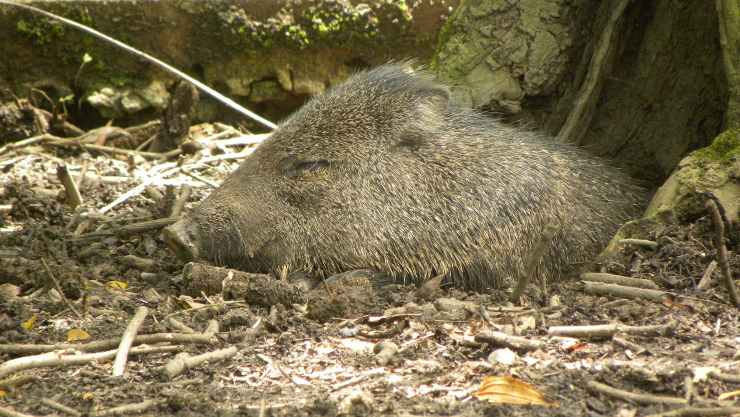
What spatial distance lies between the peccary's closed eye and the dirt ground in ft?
2.52

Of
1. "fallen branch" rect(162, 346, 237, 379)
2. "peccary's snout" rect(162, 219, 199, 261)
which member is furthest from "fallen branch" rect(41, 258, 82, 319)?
"fallen branch" rect(162, 346, 237, 379)

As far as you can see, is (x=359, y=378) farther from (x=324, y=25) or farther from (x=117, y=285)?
(x=324, y=25)

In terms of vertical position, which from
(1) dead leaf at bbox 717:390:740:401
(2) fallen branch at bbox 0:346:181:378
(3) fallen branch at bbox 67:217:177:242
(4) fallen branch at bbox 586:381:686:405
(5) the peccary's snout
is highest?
(5) the peccary's snout

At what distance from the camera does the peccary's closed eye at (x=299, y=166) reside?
190 inches

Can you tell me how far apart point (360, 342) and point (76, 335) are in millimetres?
1169

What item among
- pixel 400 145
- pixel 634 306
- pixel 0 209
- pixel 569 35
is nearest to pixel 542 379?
pixel 634 306

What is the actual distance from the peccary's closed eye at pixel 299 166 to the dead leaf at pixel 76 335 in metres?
1.50

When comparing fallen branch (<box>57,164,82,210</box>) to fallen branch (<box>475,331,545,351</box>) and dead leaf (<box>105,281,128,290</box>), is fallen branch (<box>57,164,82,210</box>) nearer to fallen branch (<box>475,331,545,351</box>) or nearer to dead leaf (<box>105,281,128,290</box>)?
dead leaf (<box>105,281,128,290</box>)

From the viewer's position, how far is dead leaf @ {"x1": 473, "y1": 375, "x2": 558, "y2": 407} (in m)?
2.91

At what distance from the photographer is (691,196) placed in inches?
176

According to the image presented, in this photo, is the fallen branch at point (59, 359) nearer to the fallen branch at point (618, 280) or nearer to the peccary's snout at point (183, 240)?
the peccary's snout at point (183, 240)

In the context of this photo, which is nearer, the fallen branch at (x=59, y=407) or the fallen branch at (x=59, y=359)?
the fallen branch at (x=59, y=407)

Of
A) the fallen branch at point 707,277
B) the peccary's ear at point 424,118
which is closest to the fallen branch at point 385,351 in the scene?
the fallen branch at point 707,277

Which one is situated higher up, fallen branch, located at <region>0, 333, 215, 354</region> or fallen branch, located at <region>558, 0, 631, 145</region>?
fallen branch, located at <region>558, 0, 631, 145</region>
